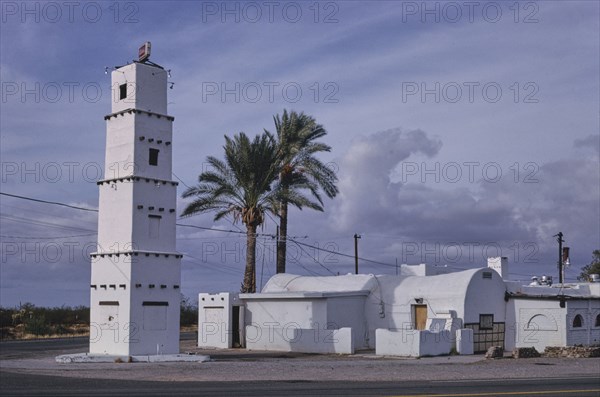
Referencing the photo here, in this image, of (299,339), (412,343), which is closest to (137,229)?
(299,339)

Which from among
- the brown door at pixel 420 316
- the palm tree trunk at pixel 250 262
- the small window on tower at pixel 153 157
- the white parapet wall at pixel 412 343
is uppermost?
the small window on tower at pixel 153 157

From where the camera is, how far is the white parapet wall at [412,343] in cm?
3325

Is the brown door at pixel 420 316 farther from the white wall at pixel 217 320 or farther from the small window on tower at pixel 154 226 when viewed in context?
the small window on tower at pixel 154 226

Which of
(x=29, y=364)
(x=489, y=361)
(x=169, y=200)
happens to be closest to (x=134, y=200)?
(x=169, y=200)

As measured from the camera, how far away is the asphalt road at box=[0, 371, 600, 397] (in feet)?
60.7

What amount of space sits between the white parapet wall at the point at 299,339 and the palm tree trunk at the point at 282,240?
239 inches

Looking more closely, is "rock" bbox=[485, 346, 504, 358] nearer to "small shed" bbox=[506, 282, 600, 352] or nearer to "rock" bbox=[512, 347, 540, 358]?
"rock" bbox=[512, 347, 540, 358]

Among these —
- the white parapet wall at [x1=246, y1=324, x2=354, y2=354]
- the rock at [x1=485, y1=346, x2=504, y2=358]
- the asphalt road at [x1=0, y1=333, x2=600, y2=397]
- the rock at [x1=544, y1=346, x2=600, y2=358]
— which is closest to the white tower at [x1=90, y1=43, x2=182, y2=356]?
the asphalt road at [x1=0, y1=333, x2=600, y2=397]

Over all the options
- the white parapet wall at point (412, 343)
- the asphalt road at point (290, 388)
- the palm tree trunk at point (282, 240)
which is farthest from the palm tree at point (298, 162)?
the asphalt road at point (290, 388)

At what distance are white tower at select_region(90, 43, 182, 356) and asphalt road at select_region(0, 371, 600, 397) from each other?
23.2ft

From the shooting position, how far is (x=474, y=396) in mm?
17938

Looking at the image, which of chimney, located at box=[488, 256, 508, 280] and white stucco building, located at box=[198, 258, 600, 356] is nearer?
white stucco building, located at box=[198, 258, 600, 356]

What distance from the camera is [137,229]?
30.4 m

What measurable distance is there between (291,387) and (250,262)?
22196mm
